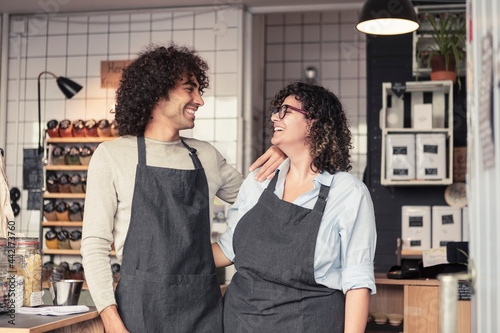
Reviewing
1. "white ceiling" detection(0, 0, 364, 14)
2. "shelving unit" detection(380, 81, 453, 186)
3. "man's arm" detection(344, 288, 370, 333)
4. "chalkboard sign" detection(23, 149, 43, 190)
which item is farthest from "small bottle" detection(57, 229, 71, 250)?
"man's arm" detection(344, 288, 370, 333)

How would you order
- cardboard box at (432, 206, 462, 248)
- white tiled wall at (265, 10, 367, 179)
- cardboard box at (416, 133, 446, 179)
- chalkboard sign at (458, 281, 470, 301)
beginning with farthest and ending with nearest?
white tiled wall at (265, 10, 367, 179)
cardboard box at (432, 206, 462, 248)
cardboard box at (416, 133, 446, 179)
chalkboard sign at (458, 281, 470, 301)

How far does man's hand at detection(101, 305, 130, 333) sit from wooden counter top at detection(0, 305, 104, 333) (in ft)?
0.26

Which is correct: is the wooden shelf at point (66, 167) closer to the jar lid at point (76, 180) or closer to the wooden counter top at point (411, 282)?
the jar lid at point (76, 180)

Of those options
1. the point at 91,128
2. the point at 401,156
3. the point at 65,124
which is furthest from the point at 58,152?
the point at 401,156

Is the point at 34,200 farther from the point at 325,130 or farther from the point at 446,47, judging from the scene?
the point at 325,130

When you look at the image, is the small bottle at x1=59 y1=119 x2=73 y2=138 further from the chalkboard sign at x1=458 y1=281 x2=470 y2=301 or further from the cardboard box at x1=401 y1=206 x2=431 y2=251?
the chalkboard sign at x1=458 y1=281 x2=470 y2=301

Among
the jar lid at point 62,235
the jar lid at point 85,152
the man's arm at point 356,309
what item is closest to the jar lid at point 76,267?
the jar lid at point 62,235

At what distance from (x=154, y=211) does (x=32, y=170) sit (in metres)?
3.80

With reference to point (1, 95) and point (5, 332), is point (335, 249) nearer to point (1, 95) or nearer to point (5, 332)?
point (5, 332)

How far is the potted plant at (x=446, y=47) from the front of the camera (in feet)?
14.5

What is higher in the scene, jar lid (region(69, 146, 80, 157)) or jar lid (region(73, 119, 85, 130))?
jar lid (region(73, 119, 85, 130))

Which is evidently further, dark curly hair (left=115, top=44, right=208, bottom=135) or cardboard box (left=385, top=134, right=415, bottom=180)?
cardboard box (left=385, top=134, right=415, bottom=180)

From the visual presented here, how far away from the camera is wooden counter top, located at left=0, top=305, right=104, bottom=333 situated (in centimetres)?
173

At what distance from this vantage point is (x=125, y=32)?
5.48 meters
